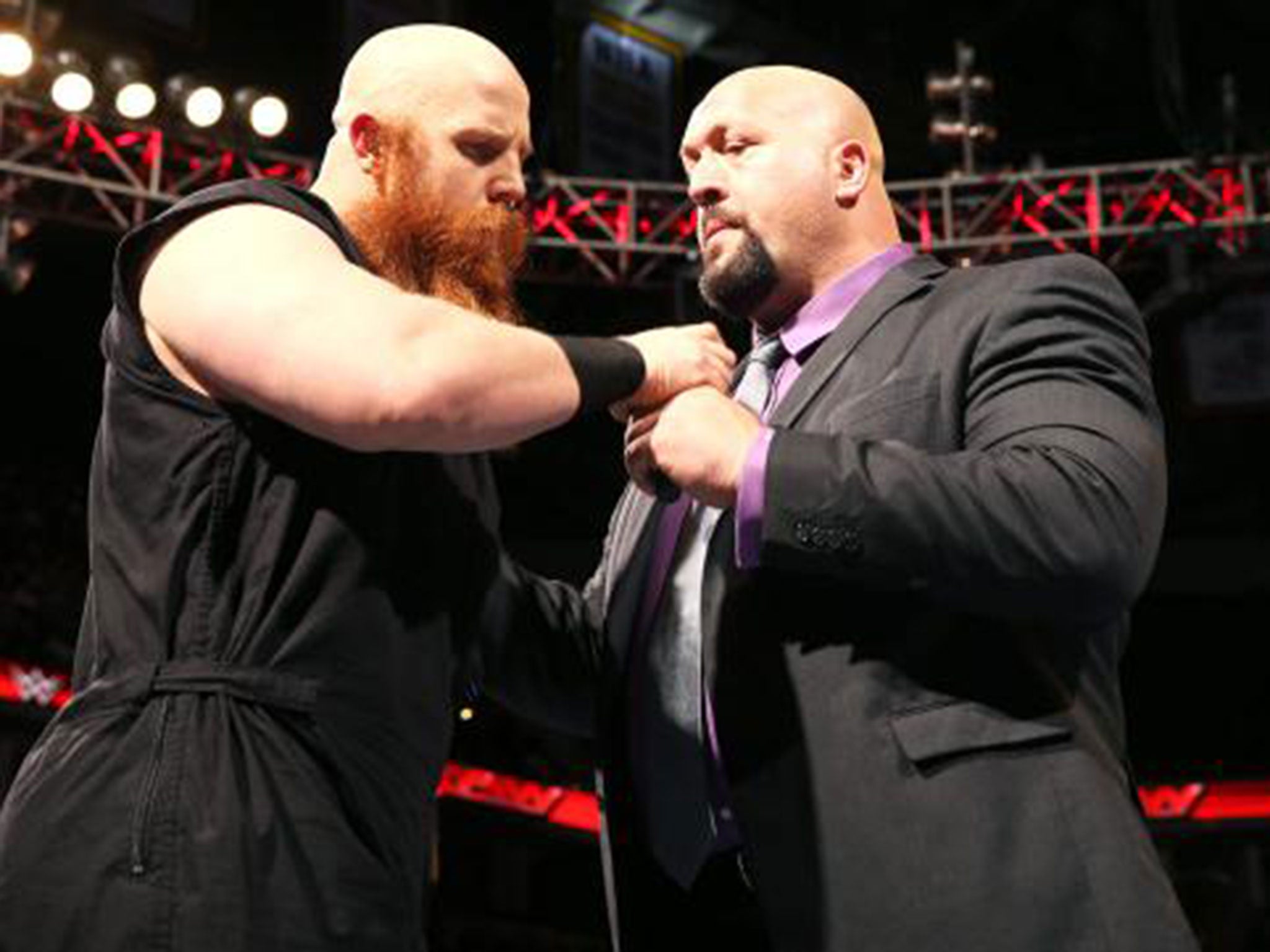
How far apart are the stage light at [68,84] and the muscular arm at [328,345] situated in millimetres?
7426

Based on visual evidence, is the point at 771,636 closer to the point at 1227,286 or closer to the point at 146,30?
the point at 1227,286

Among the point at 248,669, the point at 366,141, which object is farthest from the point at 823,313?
the point at 248,669

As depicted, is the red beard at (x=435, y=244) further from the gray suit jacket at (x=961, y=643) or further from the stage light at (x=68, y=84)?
the stage light at (x=68, y=84)

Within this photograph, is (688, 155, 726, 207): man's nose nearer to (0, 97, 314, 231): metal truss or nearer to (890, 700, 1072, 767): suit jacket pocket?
(890, 700, 1072, 767): suit jacket pocket

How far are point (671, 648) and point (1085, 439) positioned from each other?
0.69 meters

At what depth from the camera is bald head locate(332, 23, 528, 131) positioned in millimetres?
2240

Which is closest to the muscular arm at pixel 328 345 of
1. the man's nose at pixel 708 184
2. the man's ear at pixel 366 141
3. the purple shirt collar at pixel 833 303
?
the man's ear at pixel 366 141

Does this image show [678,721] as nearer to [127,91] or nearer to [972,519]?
[972,519]

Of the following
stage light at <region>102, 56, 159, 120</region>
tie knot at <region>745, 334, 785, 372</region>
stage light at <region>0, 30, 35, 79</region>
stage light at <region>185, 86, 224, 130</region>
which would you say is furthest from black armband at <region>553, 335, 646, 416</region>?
stage light at <region>102, 56, 159, 120</region>

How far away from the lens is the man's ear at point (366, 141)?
223 centimetres

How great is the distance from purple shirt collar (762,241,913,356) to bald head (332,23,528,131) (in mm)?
596

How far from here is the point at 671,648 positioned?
2.43 metres

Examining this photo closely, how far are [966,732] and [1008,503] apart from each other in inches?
11.3

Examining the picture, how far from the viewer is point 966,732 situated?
2043 mm
